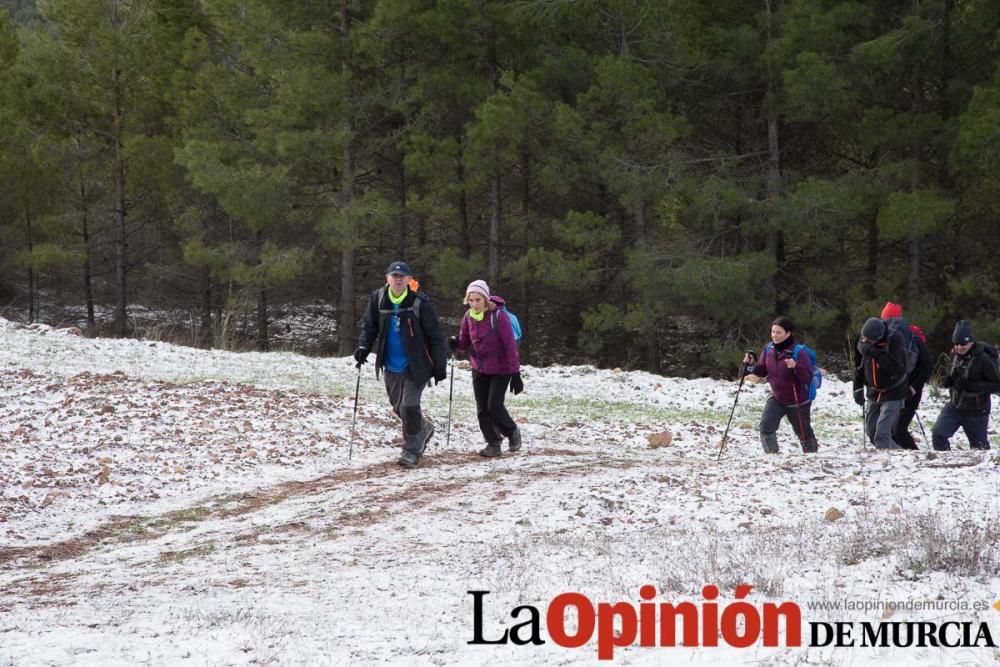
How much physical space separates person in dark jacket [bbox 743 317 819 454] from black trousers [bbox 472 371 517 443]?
2.80 m

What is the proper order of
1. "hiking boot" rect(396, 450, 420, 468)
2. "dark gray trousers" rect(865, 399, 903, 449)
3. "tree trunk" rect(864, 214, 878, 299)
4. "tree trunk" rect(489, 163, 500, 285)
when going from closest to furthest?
"hiking boot" rect(396, 450, 420, 468) < "dark gray trousers" rect(865, 399, 903, 449) < "tree trunk" rect(864, 214, 878, 299) < "tree trunk" rect(489, 163, 500, 285)

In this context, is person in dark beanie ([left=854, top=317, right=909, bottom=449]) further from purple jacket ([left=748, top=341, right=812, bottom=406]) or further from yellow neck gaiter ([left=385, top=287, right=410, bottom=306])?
yellow neck gaiter ([left=385, top=287, right=410, bottom=306])

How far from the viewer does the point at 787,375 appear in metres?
10.7

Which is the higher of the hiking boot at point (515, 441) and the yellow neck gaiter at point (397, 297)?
the yellow neck gaiter at point (397, 297)

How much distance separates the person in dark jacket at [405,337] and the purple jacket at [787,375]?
3.60 meters

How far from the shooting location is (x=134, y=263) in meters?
34.5

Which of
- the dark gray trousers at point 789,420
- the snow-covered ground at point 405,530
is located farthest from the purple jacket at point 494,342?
the dark gray trousers at point 789,420

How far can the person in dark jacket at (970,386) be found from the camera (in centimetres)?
1146

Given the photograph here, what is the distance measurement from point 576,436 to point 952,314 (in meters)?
14.6

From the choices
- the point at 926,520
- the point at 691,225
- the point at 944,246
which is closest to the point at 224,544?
the point at 926,520

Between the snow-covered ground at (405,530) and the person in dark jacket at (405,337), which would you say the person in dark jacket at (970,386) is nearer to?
the snow-covered ground at (405,530)

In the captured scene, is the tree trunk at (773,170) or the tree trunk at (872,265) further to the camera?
the tree trunk at (872,265)

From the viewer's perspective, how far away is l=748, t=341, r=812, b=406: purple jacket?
1064cm

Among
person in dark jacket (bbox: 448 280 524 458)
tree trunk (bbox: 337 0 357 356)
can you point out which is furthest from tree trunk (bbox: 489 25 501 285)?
person in dark jacket (bbox: 448 280 524 458)
